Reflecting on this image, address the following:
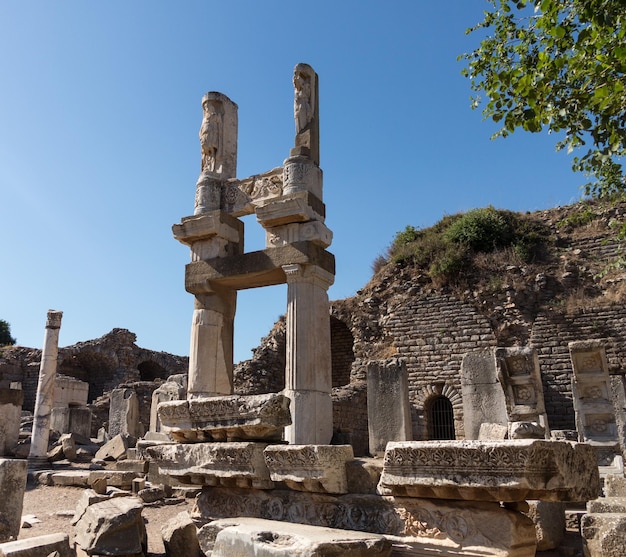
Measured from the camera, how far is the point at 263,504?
15.2 feet

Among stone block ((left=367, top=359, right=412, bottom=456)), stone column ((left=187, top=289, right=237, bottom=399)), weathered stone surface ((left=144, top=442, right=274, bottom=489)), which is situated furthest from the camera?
stone block ((left=367, top=359, right=412, bottom=456))

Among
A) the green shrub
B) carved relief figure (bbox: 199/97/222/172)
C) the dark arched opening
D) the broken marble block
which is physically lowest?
the broken marble block

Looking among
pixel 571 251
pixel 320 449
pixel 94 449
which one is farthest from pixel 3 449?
pixel 571 251

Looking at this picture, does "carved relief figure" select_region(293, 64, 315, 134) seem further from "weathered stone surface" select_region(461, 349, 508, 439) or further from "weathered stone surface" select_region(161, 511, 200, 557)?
"weathered stone surface" select_region(461, 349, 508, 439)

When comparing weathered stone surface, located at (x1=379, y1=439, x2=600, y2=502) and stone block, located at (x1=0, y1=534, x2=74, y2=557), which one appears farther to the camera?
stone block, located at (x1=0, y1=534, x2=74, y2=557)

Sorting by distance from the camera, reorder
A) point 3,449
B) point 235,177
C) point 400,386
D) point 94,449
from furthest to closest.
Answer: point 94,449
point 3,449
point 400,386
point 235,177

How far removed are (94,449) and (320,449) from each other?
12355 mm

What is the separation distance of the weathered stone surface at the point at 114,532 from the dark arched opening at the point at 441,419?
13.0 metres

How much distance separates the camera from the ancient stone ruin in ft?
11.4

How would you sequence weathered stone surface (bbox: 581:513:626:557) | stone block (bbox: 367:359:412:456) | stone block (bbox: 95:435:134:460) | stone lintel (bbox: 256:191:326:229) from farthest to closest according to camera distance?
1. stone block (bbox: 95:435:134:460)
2. stone block (bbox: 367:359:412:456)
3. stone lintel (bbox: 256:191:326:229)
4. weathered stone surface (bbox: 581:513:626:557)

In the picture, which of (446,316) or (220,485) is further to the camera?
(446,316)

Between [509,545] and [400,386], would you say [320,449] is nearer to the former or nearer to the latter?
[509,545]

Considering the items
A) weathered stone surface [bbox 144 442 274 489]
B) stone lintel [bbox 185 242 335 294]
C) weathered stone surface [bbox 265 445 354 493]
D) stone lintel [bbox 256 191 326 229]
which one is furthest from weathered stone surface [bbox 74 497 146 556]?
stone lintel [bbox 256 191 326 229]

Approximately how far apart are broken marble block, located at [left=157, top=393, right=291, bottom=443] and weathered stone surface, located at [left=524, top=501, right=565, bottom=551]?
2.34 metres
